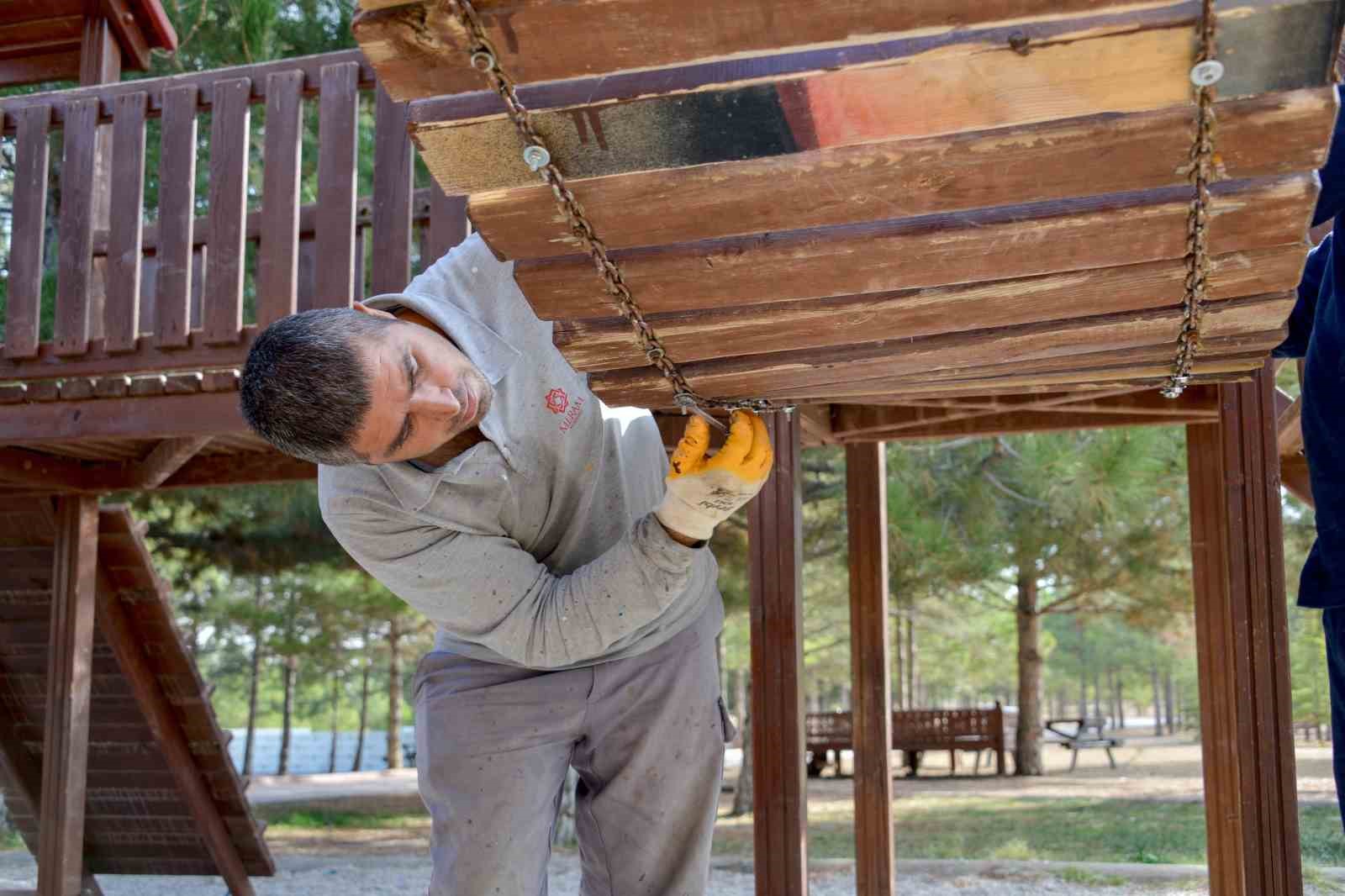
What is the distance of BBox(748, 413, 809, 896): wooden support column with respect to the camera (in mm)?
4016

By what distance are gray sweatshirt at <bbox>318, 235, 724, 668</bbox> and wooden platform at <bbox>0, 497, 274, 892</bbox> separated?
430 cm

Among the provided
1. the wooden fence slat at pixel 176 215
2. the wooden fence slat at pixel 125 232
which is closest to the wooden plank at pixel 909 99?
the wooden fence slat at pixel 176 215

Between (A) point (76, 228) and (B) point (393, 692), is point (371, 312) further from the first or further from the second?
(B) point (393, 692)

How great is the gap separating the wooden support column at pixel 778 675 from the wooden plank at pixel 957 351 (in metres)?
1.83

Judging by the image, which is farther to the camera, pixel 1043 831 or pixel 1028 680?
pixel 1028 680

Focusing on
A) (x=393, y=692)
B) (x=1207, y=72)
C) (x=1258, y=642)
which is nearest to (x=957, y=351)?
(x=1207, y=72)

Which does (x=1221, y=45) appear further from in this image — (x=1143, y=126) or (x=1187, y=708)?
(x=1187, y=708)

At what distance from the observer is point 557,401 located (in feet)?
8.46

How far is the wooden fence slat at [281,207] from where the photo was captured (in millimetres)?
4297

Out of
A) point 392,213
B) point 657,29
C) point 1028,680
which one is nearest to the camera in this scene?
point 657,29

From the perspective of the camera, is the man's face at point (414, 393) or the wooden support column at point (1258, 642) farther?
the wooden support column at point (1258, 642)

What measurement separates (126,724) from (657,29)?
22.0 ft

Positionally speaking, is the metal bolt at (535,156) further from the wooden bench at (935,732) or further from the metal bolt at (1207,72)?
the wooden bench at (935,732)

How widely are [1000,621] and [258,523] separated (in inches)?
767
